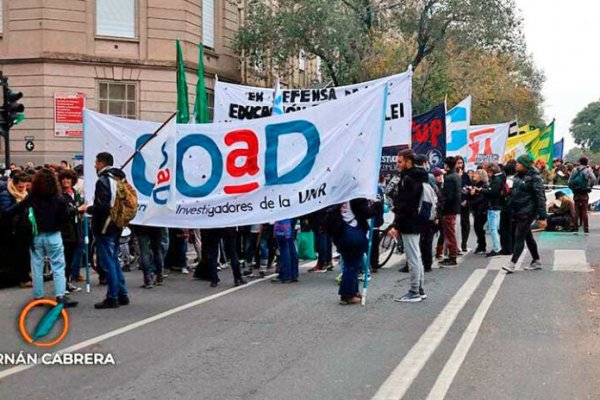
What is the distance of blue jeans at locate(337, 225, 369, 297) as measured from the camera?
9.46m

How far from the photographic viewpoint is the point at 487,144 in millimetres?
21250

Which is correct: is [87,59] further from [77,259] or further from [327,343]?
[327,343]

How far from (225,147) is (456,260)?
5.41 m

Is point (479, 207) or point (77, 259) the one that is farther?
point (479, 207)

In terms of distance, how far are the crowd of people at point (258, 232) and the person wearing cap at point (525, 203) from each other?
0.02 metres

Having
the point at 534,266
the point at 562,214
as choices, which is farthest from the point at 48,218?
the point at 562,214

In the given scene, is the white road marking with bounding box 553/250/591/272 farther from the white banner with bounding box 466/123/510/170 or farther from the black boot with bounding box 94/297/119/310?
the black boot with bounding box 94/297/119/310

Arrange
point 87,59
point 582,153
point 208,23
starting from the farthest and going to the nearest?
1. point 582,153
2. point 208,23
3. point 87,59

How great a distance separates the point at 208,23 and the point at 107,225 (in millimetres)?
22832

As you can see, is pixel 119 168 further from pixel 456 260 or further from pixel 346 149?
pixel 456 260

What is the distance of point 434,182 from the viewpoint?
12.9 meters

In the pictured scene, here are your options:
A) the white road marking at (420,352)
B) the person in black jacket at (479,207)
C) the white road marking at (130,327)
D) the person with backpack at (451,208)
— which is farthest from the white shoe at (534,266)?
the white road marking at (130,327)

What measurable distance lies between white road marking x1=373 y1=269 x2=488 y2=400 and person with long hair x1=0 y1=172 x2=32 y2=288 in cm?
590

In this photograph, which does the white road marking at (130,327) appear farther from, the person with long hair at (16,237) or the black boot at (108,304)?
the person with long hair at (16,237)
